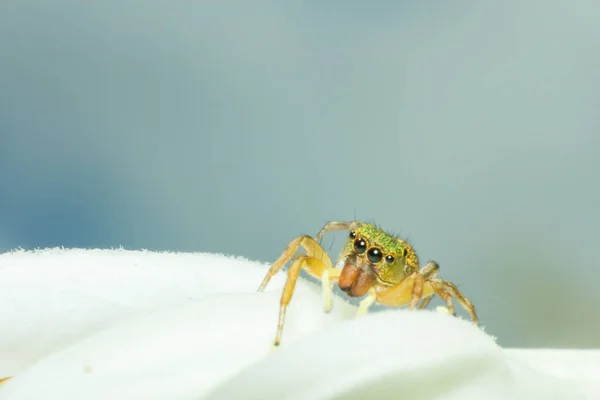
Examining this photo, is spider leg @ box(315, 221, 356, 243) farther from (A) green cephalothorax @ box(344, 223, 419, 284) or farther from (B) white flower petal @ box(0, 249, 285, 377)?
(B) white flower petal @ box(0, 249, 285, 377)

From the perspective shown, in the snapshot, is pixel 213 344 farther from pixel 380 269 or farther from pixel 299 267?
pixel 380 269

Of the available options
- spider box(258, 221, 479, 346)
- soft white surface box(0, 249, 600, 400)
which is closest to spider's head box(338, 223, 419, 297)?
spider box(258, 221, 479, 346)

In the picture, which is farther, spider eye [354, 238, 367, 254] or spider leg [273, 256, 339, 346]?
spider eye [354, 238, 367, 254]

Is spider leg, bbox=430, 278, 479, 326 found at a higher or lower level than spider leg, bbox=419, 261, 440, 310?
lower

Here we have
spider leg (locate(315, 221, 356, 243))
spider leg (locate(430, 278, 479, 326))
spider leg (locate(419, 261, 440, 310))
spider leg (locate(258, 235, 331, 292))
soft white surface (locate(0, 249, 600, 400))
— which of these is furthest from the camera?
spider leg (locate(315, 221, 356, 243))

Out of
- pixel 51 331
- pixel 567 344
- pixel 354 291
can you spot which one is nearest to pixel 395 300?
pixel 354 291

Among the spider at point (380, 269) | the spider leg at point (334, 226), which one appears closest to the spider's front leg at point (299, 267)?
the spider at point (380, 269)

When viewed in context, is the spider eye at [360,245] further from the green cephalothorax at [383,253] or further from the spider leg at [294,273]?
the spider leg at [294,273]
